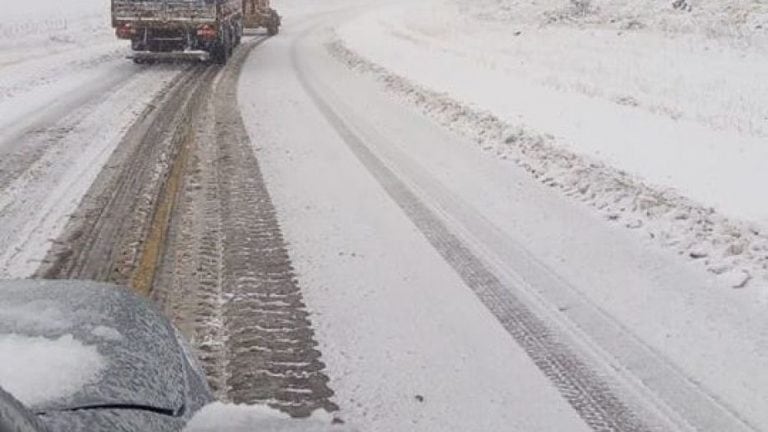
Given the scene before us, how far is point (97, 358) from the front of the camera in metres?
2.34

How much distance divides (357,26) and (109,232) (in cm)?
3219

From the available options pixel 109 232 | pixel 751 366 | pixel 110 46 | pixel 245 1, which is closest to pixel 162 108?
pixel 109 232

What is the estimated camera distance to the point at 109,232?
6586 millimetres

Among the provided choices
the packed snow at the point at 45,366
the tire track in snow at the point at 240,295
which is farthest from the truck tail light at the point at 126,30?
the packed snow at the point at 45,366

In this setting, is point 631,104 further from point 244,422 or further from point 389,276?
point 244,422

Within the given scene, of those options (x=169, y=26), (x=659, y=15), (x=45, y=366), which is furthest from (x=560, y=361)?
(x=659, y=15)

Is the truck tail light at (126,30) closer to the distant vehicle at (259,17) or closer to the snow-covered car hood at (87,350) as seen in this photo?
the distant vehicle at (259,17)

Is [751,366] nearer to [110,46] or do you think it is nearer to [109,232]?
[109,232]

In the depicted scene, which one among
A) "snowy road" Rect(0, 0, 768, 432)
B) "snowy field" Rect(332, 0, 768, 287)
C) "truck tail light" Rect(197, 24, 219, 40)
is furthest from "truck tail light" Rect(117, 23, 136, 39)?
"snowy road" Rect(0, 0, 768, 432)

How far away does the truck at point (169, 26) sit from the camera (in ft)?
65.5

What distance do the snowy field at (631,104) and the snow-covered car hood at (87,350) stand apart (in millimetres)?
4427

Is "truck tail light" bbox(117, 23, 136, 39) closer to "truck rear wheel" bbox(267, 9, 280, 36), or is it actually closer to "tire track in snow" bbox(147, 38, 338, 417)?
"tire track in snow" bbox(147, 38, 338, 417)

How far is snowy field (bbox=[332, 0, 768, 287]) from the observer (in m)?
7.40

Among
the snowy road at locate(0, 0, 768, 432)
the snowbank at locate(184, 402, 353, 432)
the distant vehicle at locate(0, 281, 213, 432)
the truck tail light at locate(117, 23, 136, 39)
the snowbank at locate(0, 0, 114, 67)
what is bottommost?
the snowbank at locate(0, 0, 114, 67)
